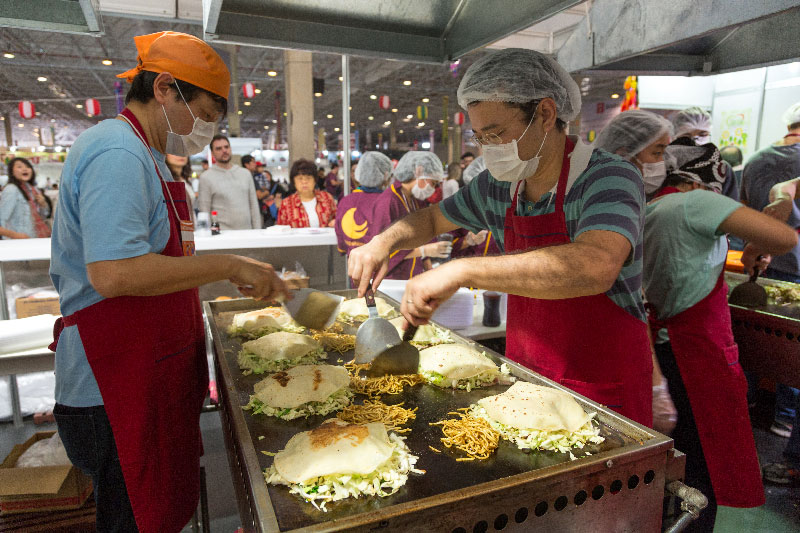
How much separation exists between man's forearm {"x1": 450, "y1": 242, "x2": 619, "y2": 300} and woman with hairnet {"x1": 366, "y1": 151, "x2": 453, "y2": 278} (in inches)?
104

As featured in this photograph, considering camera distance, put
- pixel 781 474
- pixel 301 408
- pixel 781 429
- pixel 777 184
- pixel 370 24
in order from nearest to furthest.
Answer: pixel 301 408, pixel 370 24, pixel 781 474, pixel 777 184, pixel 781 429

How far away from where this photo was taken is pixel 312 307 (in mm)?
2289

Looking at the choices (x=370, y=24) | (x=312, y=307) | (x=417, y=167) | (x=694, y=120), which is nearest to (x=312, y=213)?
Result: (x=417, y=167)

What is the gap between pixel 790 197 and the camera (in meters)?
3.80

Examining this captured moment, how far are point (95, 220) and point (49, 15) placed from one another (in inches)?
63.3

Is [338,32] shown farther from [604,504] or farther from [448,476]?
[604,504]

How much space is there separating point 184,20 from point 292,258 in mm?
3193

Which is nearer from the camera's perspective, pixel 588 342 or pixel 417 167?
pixel 588 342

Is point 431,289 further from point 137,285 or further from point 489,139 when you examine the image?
point 137,285

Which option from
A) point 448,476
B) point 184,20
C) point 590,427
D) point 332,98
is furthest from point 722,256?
point 332,98

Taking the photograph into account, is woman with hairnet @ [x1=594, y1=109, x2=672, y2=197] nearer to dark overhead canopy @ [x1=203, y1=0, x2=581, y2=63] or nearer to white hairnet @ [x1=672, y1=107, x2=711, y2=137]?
dark overhead canopy @ [x1=203, y1=0, x2=581, y2=63]

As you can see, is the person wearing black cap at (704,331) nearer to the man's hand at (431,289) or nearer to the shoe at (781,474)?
the shoe at (781,474)

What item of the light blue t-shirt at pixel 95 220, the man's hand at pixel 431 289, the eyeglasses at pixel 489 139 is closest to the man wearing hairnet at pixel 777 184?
the eyeglasses at pixel 489 139

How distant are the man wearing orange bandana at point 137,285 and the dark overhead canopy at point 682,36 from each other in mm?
1857
